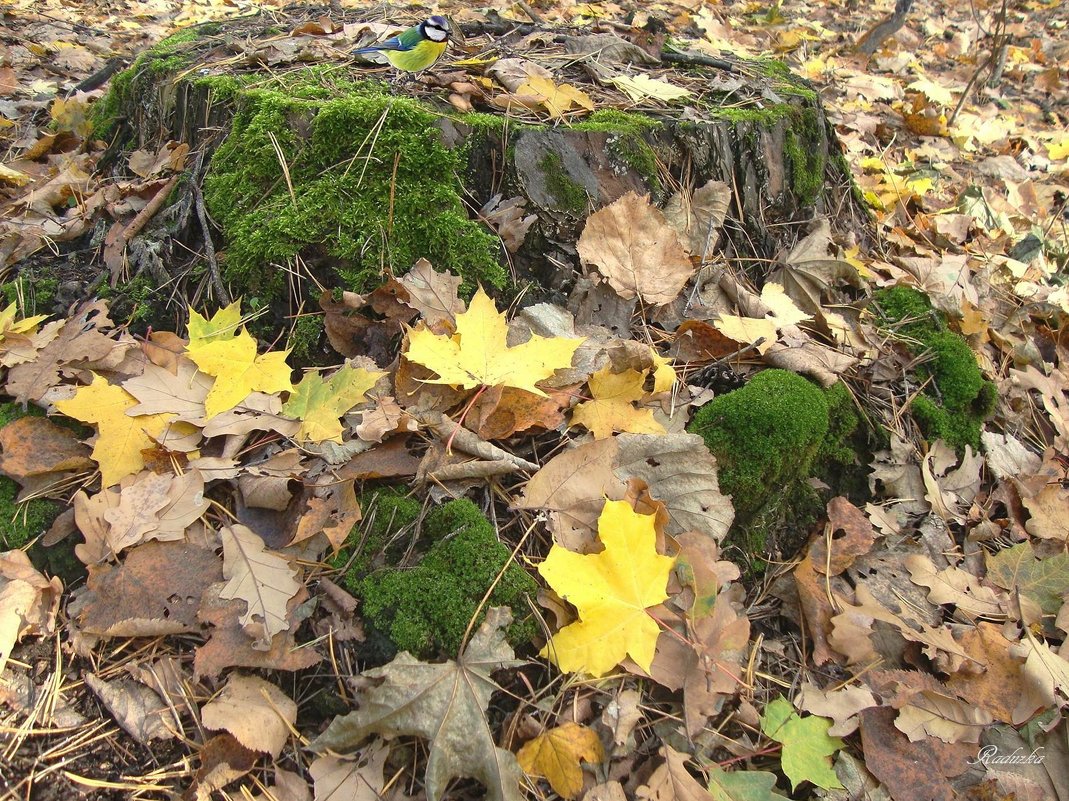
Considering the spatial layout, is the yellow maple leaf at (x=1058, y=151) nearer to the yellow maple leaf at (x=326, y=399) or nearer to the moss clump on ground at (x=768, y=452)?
the moss clump on ground at (x=768, y=452)

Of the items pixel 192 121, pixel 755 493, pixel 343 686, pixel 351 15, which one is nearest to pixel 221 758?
pixel 343 686

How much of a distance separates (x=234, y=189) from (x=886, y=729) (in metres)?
2.54

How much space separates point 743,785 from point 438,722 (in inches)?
27.7

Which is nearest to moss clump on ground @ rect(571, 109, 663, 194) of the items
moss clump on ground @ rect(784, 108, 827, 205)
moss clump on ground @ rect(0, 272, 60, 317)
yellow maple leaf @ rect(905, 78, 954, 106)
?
moss clump on ground @ rect(784, 108, 827, 205)

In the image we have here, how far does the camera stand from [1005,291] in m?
3.39

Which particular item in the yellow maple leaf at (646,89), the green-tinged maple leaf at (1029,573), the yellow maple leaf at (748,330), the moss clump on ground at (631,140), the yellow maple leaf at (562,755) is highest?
the yellow maple leaf at (646,89)

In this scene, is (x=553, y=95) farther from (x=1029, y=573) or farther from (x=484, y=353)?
(x=1029, y=573)

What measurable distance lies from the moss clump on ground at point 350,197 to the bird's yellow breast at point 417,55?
0.32m

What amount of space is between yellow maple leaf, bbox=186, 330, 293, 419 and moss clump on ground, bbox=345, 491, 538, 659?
1.84 feet

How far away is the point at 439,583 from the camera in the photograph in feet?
5.11

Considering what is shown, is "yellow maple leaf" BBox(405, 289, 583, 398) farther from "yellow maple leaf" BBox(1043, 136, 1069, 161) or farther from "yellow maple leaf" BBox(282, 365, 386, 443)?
"yellow maple leaf" BBox(1043, 136, 1069, 161)

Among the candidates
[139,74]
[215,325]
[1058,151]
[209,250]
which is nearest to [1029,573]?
[215,325]

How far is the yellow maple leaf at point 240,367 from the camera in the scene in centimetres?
192

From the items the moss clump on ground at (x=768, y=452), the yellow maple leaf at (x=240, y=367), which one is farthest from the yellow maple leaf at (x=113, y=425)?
the moss clump on ground at (x=768, y=452)
